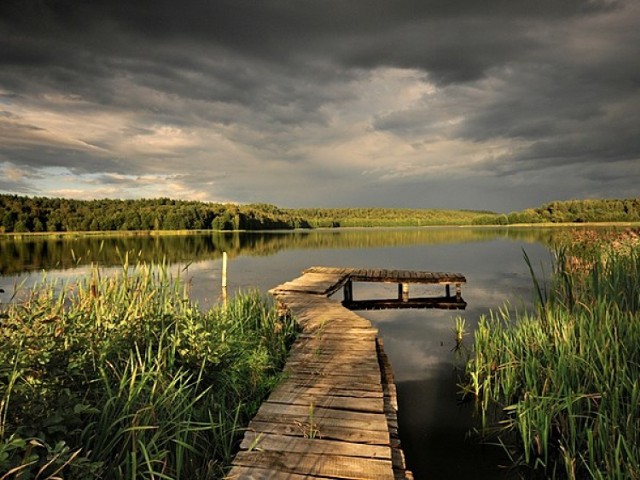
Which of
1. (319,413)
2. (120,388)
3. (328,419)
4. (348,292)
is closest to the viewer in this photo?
(120,388)

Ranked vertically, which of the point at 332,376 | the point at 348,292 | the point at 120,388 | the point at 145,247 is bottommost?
the point at 348,292

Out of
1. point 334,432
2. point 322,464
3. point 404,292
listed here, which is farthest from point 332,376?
point 404,292

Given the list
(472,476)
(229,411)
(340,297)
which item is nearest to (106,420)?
(229,411)

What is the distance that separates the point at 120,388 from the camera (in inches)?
127

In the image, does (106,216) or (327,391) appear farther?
(106,216)

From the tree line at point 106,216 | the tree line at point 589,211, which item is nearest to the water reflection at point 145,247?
the tree line at point 106,216

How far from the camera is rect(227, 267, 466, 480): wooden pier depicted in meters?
3.08

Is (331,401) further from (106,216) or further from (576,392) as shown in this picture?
(106,216)

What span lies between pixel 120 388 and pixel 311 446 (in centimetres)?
172

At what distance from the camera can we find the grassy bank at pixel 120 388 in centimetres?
251

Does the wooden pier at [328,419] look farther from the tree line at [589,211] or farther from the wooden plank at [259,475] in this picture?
the tree line at [589,211]

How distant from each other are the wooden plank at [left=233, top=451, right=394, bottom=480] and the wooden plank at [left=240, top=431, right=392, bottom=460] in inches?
2.4

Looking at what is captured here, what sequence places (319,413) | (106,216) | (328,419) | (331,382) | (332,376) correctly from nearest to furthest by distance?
(328,419) → (319,413) → (331,382) → (332,376) → (106,216)

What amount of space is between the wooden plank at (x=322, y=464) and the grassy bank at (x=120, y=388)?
365 millimetres
